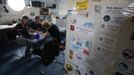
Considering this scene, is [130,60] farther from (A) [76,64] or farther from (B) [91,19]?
(A) [76,64]

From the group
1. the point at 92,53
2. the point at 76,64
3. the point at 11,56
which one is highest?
the point at 92,53

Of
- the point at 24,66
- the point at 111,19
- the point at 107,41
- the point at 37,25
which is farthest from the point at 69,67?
the point at 37,25

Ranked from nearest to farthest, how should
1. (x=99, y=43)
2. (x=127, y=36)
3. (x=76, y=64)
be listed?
(x=127, y=36)
(x=99, y=43)
(x=76, y=64)

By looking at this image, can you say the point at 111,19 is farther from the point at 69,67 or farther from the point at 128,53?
the point at 69,67

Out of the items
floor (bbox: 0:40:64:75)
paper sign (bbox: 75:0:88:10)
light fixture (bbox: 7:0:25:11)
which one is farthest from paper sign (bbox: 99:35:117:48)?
light fixture (bbox: 7:0:25:11)

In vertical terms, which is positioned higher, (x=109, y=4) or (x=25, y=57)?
(x=109, y=4)

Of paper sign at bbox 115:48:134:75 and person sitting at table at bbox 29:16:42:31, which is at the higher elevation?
person sitting at table at bbox 29:16:42:31

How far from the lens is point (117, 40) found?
29.3 inches

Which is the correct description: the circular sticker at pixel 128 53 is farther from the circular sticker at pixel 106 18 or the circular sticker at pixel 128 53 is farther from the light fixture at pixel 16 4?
the light fixture at pixel 16 4

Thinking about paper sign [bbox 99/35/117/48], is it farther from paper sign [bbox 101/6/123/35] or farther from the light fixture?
the light fixture

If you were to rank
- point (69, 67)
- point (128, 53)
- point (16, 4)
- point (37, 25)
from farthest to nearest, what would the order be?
point (16, 4)
point (37, 25)
point (69, 67)
point (128, 53)

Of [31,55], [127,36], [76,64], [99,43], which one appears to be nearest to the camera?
[127,36]

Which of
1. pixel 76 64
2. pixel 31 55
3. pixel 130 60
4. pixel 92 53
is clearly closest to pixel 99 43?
pixel 92 53

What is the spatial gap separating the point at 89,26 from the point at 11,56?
3.19 m
